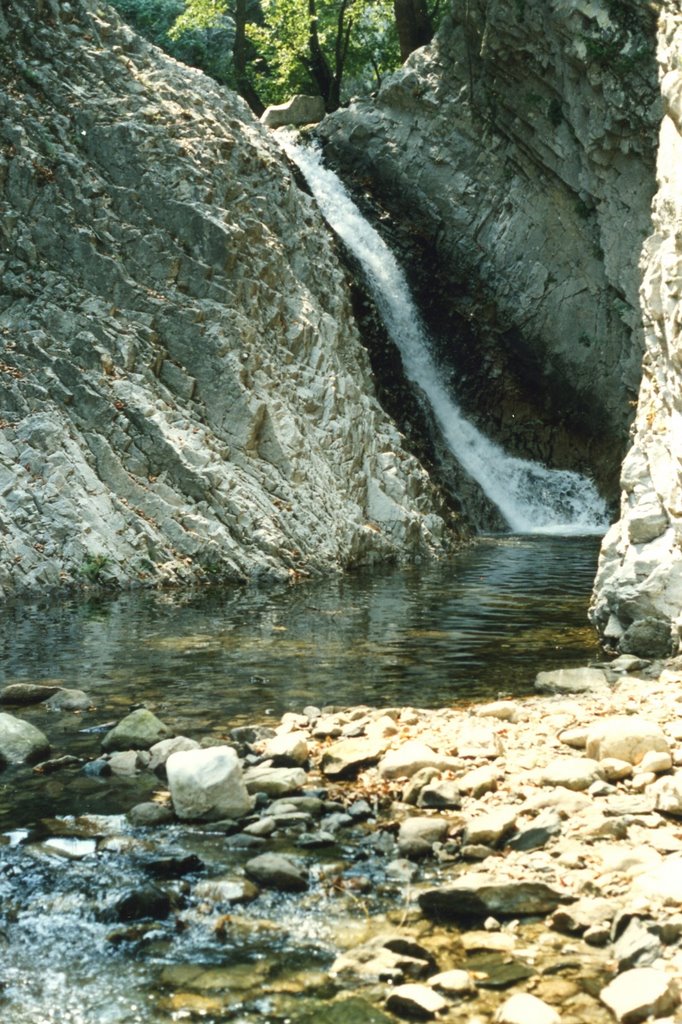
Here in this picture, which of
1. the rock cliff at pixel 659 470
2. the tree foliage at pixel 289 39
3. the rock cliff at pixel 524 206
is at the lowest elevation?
the rock cliff at pixel 659 470

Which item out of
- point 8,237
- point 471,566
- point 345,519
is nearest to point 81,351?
point 8,237

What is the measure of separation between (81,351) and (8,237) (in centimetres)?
288

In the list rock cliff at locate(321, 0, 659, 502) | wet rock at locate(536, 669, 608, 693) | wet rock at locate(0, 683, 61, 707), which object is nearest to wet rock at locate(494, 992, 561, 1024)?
wet rock at locate(536, 669, 608, 693)

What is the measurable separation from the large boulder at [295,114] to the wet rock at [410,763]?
27918mm

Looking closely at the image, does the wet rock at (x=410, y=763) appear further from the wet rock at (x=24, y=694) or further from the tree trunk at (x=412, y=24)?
the tree trunk at (x=412, y=24)

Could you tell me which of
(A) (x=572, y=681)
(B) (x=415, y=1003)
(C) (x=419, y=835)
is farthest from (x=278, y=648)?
(B) (x=415, y=1003)

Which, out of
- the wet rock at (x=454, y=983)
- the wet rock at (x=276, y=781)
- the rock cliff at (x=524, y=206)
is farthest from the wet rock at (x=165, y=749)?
the rock cliff at (x=524, y=206)

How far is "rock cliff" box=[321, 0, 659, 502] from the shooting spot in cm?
2214

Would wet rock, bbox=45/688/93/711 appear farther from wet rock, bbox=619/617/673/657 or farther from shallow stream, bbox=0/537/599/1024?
wet rock, bbox=619/617/673/657

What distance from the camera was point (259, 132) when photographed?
2277cm

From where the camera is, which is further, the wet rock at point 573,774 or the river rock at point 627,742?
the river rock at point 627,742

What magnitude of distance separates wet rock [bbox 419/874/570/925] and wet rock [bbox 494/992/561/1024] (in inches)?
30.6

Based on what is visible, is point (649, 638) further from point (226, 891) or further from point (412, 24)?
point (412, 24)

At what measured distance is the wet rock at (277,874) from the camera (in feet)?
16.8
